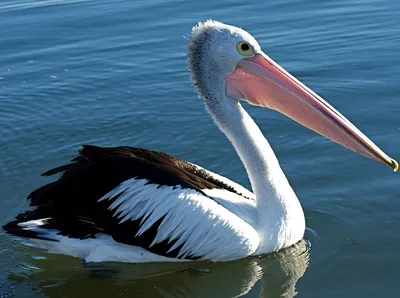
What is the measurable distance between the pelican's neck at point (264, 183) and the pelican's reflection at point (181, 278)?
12 centimetres

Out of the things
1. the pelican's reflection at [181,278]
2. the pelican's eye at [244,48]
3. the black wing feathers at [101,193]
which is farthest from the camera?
the pelican's eye at [244,48]

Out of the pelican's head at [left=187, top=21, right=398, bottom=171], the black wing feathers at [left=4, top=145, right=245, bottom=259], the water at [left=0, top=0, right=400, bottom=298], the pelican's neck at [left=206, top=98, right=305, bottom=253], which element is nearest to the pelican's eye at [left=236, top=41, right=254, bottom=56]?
the pelican's head at [left=187, top=21, right=398, bottom=171]

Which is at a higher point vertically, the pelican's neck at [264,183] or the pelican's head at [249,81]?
the pelican's head at [249,81]

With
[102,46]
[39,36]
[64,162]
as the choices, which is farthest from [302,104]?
[39,36]

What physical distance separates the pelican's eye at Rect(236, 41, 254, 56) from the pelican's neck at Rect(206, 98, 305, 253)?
0.30 meters

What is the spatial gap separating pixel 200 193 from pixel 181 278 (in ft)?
1.69

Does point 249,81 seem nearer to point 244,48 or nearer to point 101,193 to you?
point 244,48

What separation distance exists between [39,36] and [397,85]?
14.2ft

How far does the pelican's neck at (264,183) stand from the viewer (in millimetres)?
4617

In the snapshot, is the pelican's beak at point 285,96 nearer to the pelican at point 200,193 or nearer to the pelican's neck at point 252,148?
the pelican at point 200,193

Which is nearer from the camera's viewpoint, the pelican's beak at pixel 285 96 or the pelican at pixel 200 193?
the pelican at pixel 200 193

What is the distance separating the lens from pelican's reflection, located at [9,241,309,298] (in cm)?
443

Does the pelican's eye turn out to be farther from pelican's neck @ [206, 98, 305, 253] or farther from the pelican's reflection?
the pelican's reflection

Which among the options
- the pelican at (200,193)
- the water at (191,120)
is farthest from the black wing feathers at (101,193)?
the water at (191,120)
